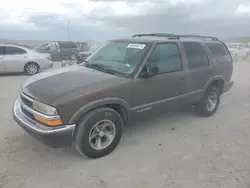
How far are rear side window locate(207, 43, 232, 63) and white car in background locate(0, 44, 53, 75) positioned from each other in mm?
8367

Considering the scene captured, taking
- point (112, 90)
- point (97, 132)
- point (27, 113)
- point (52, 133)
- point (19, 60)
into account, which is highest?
point (112, 90)

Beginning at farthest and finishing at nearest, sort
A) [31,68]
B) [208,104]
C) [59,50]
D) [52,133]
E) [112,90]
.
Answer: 1. [59,50]
2. [31,68]
3. [208,104]
4. [112,90]
5. [52,133]

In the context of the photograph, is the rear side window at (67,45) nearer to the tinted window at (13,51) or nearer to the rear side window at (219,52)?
the tinted window at (13,51)

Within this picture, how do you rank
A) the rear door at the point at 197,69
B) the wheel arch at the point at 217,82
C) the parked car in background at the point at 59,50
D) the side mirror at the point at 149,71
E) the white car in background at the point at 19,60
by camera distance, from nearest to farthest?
the side mirror at the point at 149,71
the rear door at the point at 197,69
the wheel arch at the point at 217,82
the white car in background at the point at 19,60
the parked car in background at the point at 59,50

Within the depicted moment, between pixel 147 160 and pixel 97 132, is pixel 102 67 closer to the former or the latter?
pixel 97 132

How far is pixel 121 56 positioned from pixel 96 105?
4.06 ft

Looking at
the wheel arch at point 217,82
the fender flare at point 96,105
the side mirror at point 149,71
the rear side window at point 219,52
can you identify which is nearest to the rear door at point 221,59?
the rear side window at point 219,52

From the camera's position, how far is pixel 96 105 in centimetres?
353

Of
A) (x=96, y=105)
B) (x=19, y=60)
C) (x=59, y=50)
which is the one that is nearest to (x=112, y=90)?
(x=96, y=105)

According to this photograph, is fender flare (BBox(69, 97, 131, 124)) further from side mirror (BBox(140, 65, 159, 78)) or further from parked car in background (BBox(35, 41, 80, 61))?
parked car in background (BBox(35, 41, 80, 61))

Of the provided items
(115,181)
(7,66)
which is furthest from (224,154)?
(7,66)

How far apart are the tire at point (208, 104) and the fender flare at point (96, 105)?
87.7 inches

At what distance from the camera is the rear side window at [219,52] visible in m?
5.53

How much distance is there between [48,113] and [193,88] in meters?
2.97
